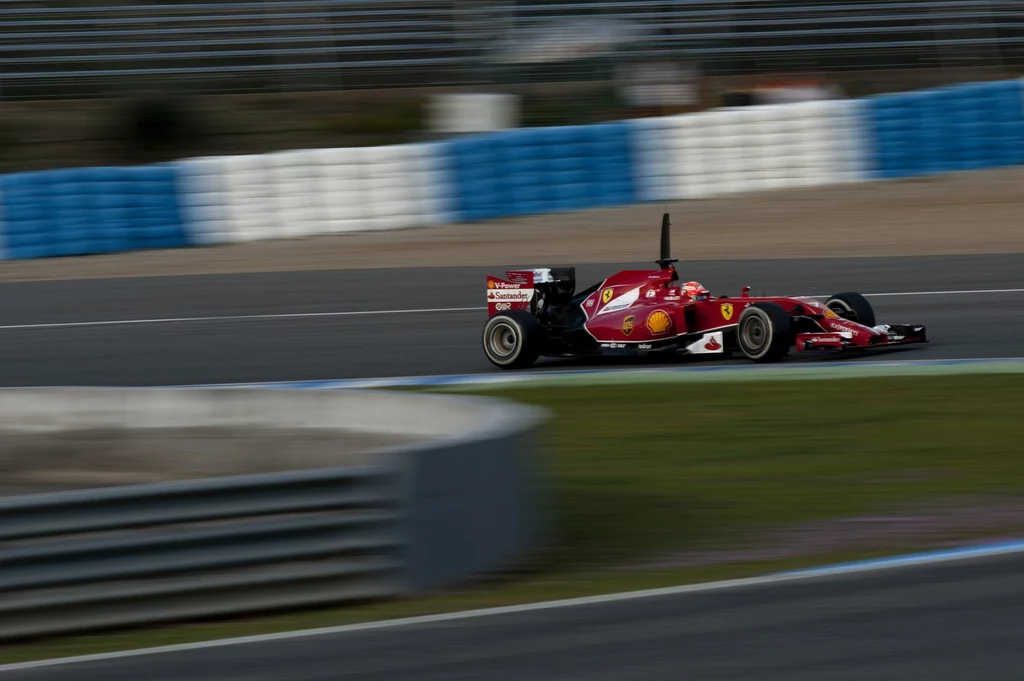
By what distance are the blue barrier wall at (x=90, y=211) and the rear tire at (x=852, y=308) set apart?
956cm

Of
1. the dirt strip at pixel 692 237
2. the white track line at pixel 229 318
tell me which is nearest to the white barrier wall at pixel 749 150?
the dirt strip at pixel 692 237

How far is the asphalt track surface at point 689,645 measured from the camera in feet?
14.8

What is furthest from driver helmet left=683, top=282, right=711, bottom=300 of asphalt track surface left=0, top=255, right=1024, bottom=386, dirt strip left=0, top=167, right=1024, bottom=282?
dirt strip left=0, top=167, right=1024, bottom=282

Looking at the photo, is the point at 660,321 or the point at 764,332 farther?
the point at 660,321

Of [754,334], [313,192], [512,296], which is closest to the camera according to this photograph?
[754,334]

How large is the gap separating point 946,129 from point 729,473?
46.7 feet

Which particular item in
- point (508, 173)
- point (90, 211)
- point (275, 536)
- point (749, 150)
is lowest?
point (275, 536)

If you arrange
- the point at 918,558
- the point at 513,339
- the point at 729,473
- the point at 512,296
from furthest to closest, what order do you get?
1. the point at 512,296
2. the point at 513,339
3. the point at 729,473
4. the point at 918,558

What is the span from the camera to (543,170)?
1938cm

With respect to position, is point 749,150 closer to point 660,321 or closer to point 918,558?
point 660,321

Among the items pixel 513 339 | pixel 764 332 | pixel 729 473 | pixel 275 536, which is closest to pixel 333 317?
pixel 513 339

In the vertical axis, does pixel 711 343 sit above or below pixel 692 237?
below

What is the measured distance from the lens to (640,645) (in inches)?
188

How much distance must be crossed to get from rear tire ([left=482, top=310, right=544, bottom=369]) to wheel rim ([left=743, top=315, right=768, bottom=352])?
1558 mm
